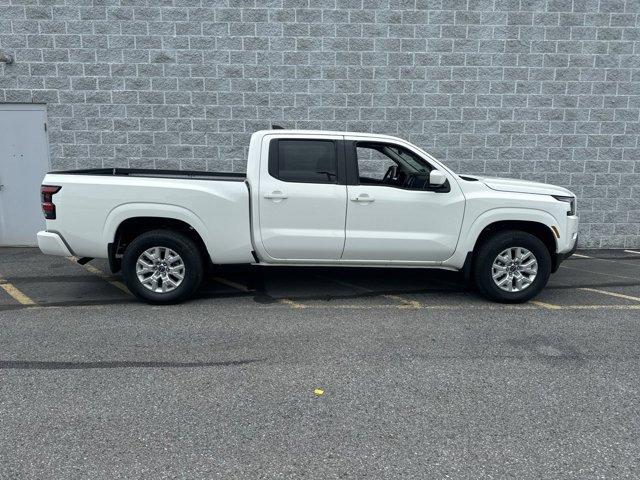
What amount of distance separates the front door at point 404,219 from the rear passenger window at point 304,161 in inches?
9.9

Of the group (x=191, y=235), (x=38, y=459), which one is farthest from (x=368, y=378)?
(x=191, y=235)

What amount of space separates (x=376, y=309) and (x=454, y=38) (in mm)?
5353

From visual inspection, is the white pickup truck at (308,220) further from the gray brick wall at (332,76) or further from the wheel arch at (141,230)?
the gray brick wall at (332,76)

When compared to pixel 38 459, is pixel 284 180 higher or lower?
higher

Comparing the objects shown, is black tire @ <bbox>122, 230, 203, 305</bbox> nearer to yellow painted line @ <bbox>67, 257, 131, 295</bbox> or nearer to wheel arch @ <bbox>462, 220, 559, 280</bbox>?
yellow painted line @ <bbox>67, 257, 131, 295</bbox>

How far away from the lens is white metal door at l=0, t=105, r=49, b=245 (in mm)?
8922

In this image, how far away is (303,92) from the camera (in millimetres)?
8867

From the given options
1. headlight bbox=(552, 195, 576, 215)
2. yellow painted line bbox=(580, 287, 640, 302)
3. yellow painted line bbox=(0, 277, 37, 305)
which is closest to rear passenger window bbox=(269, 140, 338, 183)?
headlight bbox=(552, 195, 576, 215)

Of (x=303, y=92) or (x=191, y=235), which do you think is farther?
(x=303, y=92)

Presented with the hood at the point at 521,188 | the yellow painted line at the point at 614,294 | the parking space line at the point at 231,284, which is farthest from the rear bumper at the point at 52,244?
the yellow painted line at the point at 614,294

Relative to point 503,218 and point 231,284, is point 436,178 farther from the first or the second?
point 231,284

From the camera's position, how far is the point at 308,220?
19.1ft

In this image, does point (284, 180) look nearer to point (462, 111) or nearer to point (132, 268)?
point (132, 268)

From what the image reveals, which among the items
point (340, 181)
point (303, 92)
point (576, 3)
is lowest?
point (340, 181)
